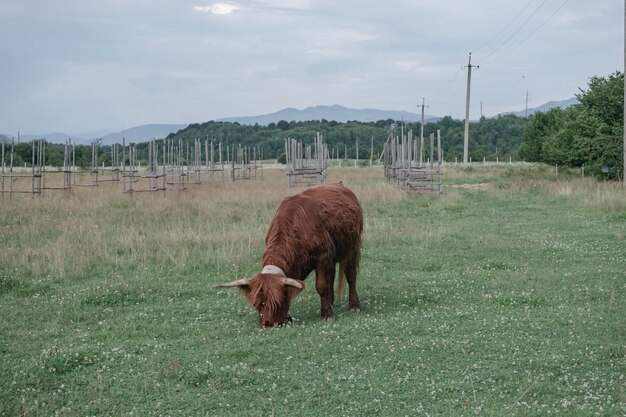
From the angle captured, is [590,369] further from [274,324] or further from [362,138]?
[362,138]

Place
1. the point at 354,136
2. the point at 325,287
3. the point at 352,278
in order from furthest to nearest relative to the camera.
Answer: the point at 354,136 → the point at 352,278 → the point at 325,287

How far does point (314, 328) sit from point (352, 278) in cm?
170

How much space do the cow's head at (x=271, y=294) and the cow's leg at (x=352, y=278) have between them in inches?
58.1

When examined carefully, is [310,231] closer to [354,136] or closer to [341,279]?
[341,279]

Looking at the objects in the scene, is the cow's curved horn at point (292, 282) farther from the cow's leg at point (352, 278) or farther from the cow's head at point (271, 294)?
the cow's leg at point (352, 278)

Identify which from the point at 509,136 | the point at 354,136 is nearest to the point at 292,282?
the point at 354,136

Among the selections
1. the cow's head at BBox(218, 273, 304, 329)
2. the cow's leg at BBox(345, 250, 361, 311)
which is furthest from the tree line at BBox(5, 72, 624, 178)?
the cow's head at BBox(218, 273, 304, 329)

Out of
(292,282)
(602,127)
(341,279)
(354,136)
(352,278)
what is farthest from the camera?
(354,136)

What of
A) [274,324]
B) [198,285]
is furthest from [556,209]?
[274,324]

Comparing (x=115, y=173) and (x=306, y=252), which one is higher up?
(x=115, y=173)

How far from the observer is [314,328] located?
26.9 ft

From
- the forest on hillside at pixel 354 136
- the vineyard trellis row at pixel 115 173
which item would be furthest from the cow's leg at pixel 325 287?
the forest on hillside at pixel 354 136

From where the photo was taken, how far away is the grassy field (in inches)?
233

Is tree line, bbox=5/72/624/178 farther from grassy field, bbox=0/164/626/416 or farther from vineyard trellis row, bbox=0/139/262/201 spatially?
grassy field, bbox=0/164/626/416
